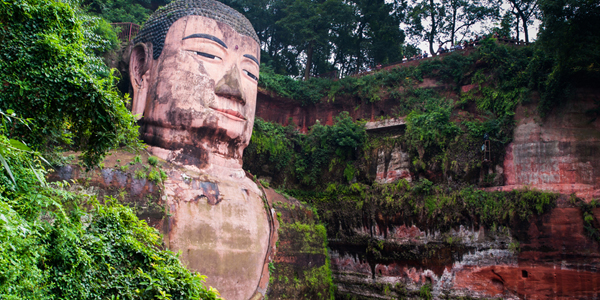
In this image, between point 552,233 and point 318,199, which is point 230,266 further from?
point 552,233

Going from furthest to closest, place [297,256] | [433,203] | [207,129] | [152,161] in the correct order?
1. [433,203]
2. [297,256]
3. [207,129]
4. [152,161]

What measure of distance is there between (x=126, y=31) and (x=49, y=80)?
862 cm

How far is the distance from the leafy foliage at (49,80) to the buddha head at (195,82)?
13.1 feet

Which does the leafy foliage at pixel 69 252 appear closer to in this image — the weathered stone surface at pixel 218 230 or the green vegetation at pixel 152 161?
the weathered stone surface at pixel 218 230

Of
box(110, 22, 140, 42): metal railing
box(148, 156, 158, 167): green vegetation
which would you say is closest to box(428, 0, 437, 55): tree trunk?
box(110, 22, 140, 42): metal railing

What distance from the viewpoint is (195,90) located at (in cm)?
959

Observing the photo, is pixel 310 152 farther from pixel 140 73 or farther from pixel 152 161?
pixel 152 161

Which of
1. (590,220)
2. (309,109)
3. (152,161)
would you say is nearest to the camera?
(152,161)

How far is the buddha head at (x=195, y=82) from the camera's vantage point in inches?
374

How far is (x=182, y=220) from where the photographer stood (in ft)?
27.4

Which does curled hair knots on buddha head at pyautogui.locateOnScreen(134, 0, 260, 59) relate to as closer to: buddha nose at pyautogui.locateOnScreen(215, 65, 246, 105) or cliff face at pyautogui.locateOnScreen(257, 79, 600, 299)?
buddha nose at pyautogui.locateOnScreen(215, 65, 246, 105)

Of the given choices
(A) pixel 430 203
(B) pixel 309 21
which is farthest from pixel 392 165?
(B) pixel 309 21

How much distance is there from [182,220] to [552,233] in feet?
29.2

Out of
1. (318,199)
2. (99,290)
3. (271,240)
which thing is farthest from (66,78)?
(318,199)
